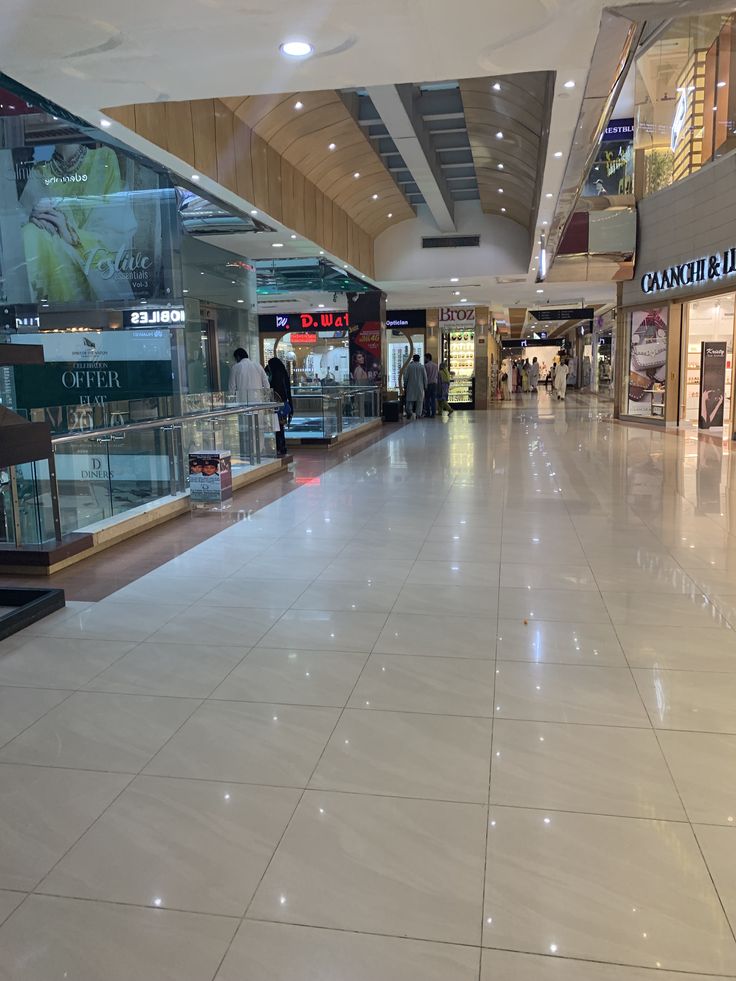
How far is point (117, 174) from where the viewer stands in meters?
7.86

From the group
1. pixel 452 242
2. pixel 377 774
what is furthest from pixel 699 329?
pixel 377 774

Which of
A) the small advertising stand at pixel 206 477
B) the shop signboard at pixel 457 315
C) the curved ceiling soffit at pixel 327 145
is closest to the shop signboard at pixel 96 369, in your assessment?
the small advertising stand at pixel 206 477

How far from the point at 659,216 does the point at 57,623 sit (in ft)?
45.3

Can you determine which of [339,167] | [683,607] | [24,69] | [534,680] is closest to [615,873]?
[534,680]

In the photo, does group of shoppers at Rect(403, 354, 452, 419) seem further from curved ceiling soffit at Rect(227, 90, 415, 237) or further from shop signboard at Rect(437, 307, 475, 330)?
curved ceiling soffit at Rect(227, 90, 415, 237)

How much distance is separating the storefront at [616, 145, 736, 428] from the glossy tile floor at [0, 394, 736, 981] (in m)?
9.00

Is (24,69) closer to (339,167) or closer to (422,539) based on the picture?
(422,539)

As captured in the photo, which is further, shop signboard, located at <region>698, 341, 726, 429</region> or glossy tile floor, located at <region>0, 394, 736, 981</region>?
shop signboard, located at <region>698, 341, 726, 429</region>

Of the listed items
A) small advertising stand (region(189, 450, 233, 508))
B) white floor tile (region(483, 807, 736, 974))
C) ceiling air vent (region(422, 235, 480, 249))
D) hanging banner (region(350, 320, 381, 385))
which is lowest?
white floor tile (region(483, 807, 736, 974))

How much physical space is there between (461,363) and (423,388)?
475 cm

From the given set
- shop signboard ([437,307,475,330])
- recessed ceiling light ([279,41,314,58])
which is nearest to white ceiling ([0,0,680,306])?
recessed ceiling light ([279,41,314,58])

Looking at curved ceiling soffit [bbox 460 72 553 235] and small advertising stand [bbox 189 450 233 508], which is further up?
curved ceiling soffit [bbox 460 72 553 235]

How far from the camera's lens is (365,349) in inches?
632

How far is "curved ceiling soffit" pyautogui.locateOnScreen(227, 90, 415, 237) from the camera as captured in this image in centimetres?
732
